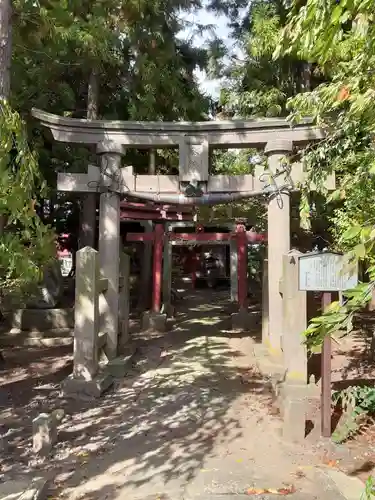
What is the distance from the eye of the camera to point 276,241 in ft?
25.7

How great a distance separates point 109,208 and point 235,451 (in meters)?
4.71

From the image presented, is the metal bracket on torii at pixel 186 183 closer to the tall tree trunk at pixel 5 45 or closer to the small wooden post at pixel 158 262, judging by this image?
the tall tree trunk at pixel 5 45

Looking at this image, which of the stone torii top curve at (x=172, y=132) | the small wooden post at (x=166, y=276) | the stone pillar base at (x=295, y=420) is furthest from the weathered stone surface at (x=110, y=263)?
the small wooden post at (x=166, y=276)

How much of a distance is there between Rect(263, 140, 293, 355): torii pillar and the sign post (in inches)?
106

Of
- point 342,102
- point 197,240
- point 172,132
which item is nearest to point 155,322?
point 197,240

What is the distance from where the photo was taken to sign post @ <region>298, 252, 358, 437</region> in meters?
4.66

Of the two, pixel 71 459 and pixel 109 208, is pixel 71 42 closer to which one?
pixel 109 208

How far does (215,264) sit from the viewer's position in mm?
26188

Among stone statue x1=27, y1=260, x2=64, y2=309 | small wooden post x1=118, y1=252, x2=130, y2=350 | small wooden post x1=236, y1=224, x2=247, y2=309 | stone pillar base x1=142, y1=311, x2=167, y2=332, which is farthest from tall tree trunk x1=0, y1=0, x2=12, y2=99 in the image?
small wooden post x1=236, y1=224, x2=247, y2=309

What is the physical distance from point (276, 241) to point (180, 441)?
390 cm

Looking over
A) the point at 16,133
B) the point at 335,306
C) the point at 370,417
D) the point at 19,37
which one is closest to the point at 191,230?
the point at 19,37

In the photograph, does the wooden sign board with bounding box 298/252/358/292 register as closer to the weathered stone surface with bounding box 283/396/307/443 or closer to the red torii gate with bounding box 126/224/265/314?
the weathered stone surface with bounding box 283/396/307/443

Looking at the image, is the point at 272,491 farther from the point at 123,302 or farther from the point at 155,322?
the point at 155,322

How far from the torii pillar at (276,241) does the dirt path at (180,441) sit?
2.79 ft
